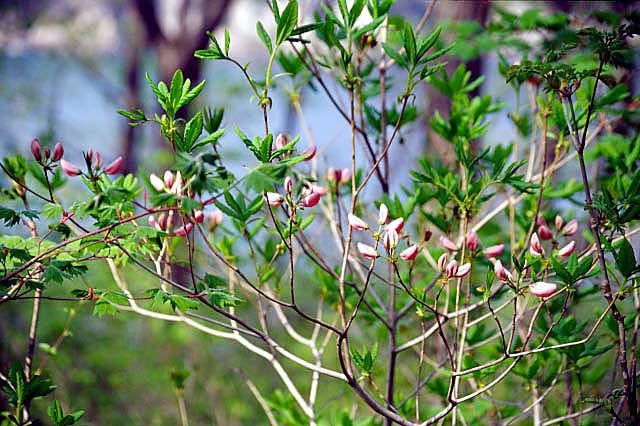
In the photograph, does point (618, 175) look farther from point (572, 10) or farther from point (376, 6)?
point (572, 10)

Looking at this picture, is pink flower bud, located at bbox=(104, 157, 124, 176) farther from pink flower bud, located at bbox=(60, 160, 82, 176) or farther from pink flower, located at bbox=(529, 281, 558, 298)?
pink flower, located at bbox=(529, 281, 558, 298)

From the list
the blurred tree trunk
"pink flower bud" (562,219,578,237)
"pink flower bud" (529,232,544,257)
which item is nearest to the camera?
"pink flower bud" (529,232,544,257)

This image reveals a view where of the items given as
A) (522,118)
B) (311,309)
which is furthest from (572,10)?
(311,309)

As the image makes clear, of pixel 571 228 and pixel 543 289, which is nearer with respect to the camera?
pixel 543 289

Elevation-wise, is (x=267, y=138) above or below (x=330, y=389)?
below

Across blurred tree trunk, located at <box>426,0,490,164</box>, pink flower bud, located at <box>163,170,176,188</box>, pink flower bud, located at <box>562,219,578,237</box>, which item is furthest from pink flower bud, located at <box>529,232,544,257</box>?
blurred tree trunk, located at <box>426,0,490,164</box>

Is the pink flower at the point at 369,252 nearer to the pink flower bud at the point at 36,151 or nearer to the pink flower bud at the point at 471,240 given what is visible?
the pink flower bud at the point at 471,240

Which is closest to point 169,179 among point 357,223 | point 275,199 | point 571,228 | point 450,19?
point 275,199

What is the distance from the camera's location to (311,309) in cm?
363

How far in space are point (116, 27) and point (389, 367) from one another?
6407mm

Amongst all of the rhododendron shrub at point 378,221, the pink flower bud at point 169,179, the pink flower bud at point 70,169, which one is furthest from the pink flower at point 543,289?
the pink flower bud at point 70,169

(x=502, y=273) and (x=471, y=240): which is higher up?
(x=471, y=240)

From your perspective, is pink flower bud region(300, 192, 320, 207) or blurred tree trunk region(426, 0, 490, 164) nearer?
pink flower bud region(300, 192, 320, 207)

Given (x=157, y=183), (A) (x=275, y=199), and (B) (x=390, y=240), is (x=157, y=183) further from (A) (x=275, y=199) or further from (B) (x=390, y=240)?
(B) (x=390, y=240)
